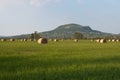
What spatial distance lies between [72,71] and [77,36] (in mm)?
147025

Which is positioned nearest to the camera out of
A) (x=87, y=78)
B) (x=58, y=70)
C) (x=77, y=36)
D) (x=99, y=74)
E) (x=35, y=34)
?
(x=87, y=78)

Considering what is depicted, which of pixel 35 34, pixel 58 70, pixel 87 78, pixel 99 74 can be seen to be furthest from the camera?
pixel 35 34

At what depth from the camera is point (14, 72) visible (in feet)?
46.7

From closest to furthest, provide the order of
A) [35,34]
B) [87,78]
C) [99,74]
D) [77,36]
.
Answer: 1. [87,78]
2. [99,74]
3. [35,34]
4. [77,36]

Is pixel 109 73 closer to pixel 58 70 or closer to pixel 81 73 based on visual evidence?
pixel 81 73

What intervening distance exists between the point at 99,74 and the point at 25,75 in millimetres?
2932

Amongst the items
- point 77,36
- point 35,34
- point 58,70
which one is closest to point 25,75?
point 58,70

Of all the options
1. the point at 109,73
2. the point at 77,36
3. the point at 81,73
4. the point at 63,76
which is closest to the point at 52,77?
the point at 63,76

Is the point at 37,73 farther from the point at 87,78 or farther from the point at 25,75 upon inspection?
the point at 87,78

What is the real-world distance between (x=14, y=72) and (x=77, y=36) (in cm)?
14774

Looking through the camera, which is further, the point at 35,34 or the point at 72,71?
the point at 35,34

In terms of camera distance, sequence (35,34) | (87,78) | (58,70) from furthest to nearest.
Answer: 1. (35,34)
2. (58,70)
3. (87,78)

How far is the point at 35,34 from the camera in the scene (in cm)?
14362

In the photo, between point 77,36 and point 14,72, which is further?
point 77,36
